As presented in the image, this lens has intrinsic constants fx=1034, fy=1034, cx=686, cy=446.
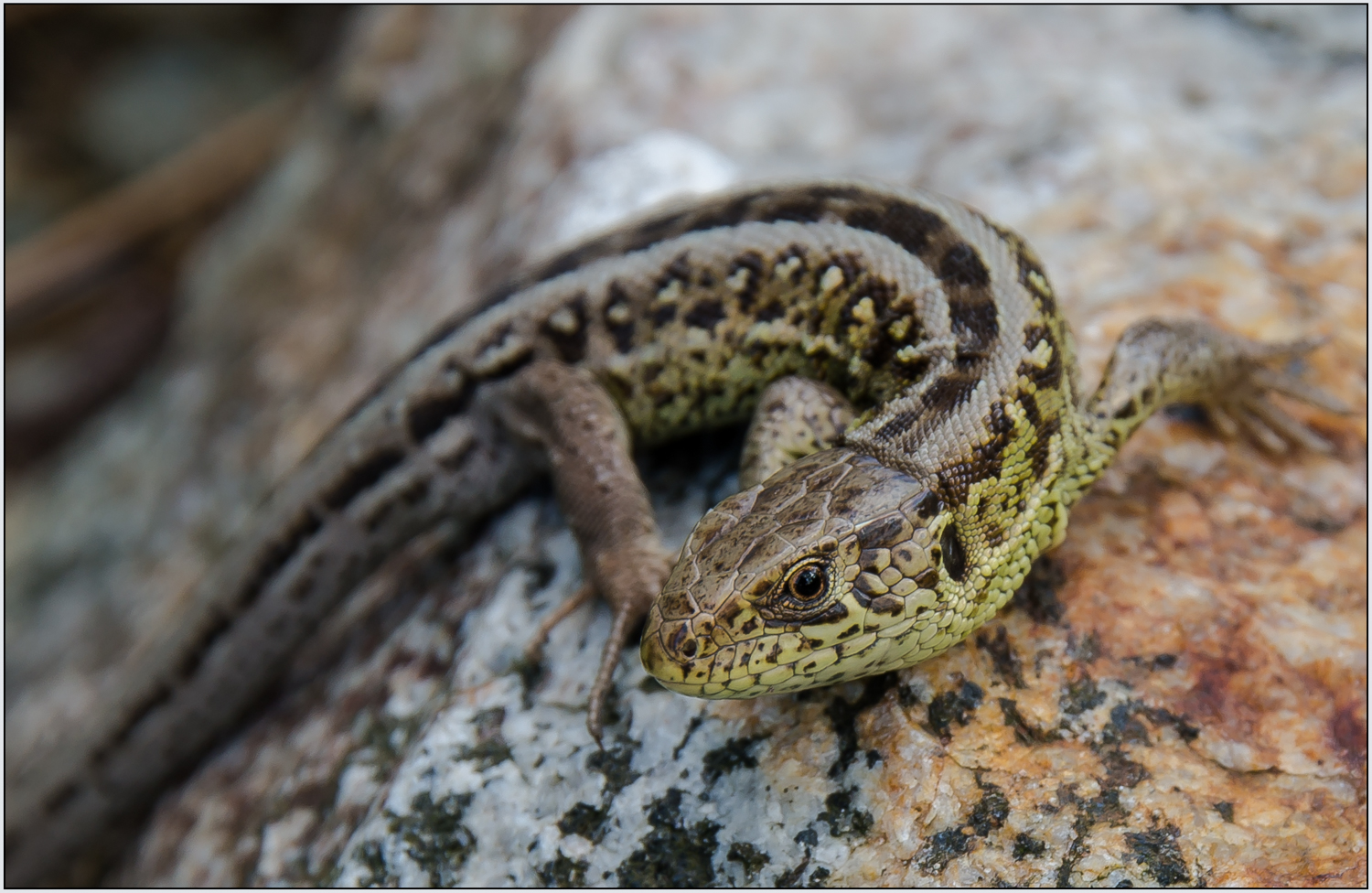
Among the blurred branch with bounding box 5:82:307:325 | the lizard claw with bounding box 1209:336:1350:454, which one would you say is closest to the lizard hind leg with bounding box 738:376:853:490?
the lizard claw with bounding box 1209:336:1350:454

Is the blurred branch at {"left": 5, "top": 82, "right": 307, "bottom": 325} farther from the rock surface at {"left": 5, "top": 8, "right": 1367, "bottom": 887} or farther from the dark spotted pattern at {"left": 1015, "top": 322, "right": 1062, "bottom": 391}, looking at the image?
the dark spotted pattern at {"left": 1015, "top": 322, "right": 1062, "bottom": 391}

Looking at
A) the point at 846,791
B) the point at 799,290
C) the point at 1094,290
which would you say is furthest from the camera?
the point at 1094,290

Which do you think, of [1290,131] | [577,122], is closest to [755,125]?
[577,122]

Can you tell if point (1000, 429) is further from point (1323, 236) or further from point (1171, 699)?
point (1323, 236)

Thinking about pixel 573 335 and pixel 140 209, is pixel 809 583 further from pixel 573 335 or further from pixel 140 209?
pixel 140 209

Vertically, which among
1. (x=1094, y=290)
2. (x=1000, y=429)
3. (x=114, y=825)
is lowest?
(x=114, y=825)

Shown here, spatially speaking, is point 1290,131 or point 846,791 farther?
point 1290,131

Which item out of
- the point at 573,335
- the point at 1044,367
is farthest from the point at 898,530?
the point at 573,335

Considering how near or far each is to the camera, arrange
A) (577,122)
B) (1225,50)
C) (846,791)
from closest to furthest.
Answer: (846,791)
(1225,50)
(577,122)
